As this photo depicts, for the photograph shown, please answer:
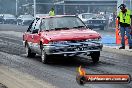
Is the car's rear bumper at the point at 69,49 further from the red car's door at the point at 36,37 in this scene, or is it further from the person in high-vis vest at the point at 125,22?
the person in high-vis vest at the point at 125,22

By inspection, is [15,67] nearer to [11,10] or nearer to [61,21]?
[61,21]

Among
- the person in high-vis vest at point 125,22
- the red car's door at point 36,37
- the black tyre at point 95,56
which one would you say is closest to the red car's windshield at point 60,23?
the red car's door at point 36,37

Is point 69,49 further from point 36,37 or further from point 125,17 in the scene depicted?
point 125,17

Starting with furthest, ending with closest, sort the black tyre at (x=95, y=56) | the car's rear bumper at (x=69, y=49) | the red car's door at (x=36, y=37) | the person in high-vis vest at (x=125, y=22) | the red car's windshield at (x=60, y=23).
A: the person in high-vis vest at (x=125, y=22) → the red car's door at (x=36, y=37) → the red car's windshield at (x=60, y=23) → the black tyre at (x=95, y=56) → the car's rear bumper at (x=69, y=49)

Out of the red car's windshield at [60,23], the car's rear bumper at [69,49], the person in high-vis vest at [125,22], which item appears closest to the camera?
the car's rear bumper at [69,49]

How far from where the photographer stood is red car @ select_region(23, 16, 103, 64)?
1230 cm

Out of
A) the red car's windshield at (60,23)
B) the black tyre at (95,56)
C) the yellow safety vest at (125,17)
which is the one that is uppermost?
the yellow safety vest at (125,17)

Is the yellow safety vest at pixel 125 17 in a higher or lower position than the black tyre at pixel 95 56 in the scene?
higher

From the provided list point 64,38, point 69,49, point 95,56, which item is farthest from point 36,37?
point 95,56

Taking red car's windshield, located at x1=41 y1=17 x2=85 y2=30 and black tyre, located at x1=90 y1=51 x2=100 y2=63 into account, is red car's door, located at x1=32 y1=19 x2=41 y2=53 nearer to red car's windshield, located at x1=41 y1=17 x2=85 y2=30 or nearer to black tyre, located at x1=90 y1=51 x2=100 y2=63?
red car's windshield, located at x1=41 y1=17 x2=85 y2=30

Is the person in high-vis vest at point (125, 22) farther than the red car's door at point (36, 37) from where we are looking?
Yes

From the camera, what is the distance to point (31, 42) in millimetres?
14883

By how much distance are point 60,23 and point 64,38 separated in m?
1.46

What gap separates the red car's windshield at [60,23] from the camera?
1357 centimetres
